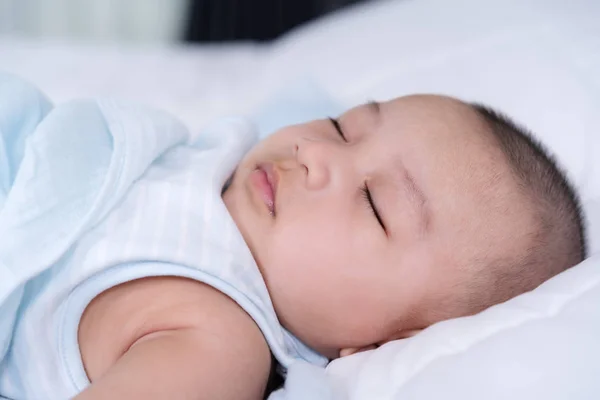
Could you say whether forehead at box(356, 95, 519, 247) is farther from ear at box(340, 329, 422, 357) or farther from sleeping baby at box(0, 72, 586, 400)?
ear at box(340, 329, 422, 357)

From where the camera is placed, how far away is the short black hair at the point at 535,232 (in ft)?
2.90

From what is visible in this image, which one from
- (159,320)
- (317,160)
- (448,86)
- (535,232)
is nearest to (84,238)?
(159,320)

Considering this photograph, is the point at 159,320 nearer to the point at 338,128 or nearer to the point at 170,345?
the point at 170,345

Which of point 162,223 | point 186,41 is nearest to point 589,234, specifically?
point 162,223

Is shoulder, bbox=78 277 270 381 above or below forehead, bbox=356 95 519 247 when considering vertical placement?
below

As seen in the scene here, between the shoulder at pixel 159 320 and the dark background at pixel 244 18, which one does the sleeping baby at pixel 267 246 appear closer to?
the shoulder at pixel 159 320

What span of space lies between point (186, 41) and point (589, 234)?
1.57 metres

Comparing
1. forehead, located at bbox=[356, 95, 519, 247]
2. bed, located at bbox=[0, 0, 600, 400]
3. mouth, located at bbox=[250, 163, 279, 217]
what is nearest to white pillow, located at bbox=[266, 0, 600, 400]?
bed, located at bbox=[0, 0, 600, 400]

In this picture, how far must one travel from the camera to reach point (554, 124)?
1185 mm

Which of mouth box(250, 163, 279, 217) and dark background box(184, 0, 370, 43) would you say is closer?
mouth box(250, 163, 279, 217)

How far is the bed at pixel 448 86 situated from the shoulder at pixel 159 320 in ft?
0.32

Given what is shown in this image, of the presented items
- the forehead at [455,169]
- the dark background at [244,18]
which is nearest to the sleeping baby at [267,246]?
the forehead at [455,169]

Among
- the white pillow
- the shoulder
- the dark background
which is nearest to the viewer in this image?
the white pillow

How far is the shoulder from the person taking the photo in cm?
82
